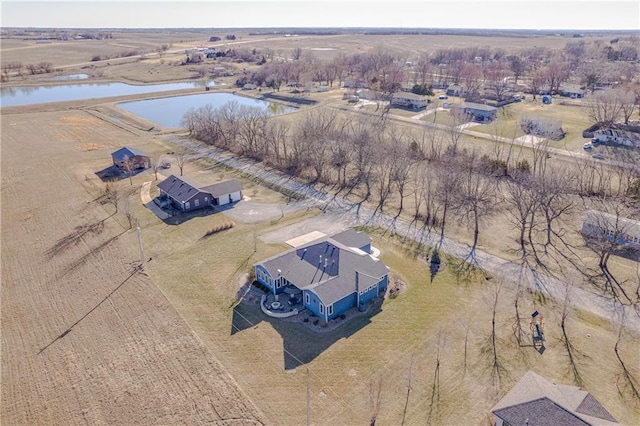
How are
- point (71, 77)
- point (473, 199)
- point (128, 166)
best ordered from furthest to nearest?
point (71, 77), point (128, 166), point (473, 199)

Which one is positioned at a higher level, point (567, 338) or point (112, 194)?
point (112, 194)

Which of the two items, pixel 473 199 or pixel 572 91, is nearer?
pixel 473 199

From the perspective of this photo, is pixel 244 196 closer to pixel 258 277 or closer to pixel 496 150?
pixel 258 277

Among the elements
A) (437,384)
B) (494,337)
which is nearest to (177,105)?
(494,337)

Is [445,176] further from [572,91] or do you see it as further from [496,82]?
[572,91]

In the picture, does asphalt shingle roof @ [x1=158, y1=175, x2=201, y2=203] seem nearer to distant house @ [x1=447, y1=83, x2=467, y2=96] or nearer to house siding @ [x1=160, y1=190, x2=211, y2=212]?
house siding @ [x1=160, y1=190, x2=211, y2=212]

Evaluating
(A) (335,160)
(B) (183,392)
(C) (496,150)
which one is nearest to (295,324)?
(B) (183,392)

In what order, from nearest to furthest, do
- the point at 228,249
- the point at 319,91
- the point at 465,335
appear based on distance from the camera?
the point at 465,335, the point at 228,249, the point at 319,91

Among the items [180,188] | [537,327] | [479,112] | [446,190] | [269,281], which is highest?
[479,112]
